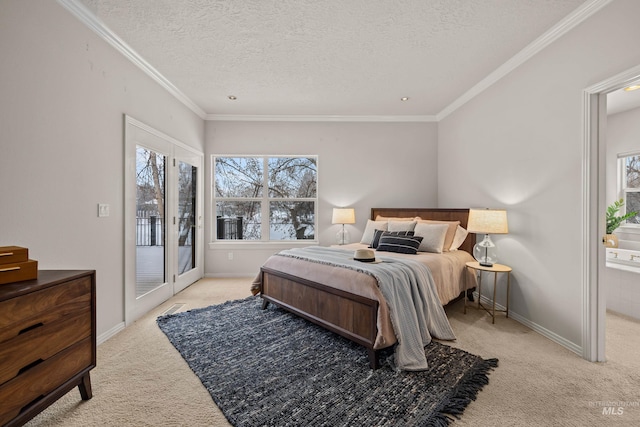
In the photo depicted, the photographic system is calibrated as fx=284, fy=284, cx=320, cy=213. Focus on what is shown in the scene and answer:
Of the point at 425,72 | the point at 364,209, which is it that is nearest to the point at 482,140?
the point at 425,72

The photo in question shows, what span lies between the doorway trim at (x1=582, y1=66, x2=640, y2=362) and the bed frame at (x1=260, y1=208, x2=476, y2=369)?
1446 mm

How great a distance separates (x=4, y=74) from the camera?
1.73 metres

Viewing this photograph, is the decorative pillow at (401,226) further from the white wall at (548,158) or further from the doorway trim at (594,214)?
the doorway trim at (594,214)

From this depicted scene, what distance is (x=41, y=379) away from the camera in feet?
4.64

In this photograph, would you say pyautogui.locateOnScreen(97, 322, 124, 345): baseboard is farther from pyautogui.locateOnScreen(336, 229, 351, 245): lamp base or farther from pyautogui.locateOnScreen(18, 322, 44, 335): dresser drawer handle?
pyautogui.locateOnScreen(336, 229, 351, 245): lamp base

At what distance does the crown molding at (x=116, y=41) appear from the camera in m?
2.16

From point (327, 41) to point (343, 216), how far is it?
2475mm

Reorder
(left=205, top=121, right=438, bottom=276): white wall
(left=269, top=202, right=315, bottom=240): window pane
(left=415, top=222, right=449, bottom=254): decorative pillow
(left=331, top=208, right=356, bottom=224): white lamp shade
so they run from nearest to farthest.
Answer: (left=415, top=222, right=449, bottom=254): decorative pillow < (left=331, top=208, right=356, bottom=224): white lamp shade < (left=205, top=121, right=438, bottom=276): white wall < (left=269, top=202, right=315, bottom=240): window pane

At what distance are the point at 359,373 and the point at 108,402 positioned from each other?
159 centimetres

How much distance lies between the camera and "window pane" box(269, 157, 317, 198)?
4.93m

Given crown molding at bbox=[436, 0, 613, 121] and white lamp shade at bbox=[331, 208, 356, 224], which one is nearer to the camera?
crown molding at bbox=[436, 0, 613, 121]

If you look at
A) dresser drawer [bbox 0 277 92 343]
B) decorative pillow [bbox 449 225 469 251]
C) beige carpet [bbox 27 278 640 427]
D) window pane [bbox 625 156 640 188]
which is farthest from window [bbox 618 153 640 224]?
dresser drawer [bbox 0 277 92 343]

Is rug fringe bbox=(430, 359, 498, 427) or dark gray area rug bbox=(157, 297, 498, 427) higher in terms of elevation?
rug fringe bbox=(430, 359, 498, 427)

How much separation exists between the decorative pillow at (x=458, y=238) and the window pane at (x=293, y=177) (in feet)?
7.61
